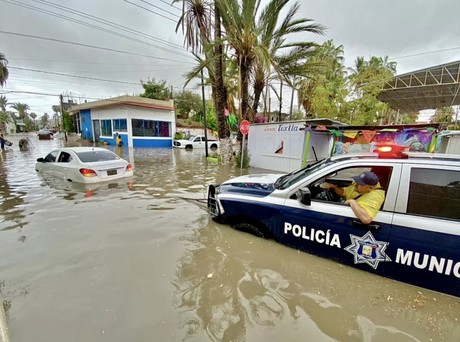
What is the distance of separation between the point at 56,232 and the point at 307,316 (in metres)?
4.56

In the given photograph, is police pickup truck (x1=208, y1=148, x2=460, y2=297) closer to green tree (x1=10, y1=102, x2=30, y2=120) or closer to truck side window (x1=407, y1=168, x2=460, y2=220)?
truck side window (x1=407, y1=168, x2=460, y2=220)

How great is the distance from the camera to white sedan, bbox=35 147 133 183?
7406mm

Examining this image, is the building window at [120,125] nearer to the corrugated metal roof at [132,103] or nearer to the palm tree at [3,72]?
the corrugated metal roof at [132,103]

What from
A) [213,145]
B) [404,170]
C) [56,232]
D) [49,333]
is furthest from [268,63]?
[213,145]

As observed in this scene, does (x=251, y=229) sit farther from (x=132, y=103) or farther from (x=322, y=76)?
(x=132, y=103)

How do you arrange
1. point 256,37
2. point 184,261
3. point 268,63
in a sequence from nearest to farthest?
point 184,261, point 268,63, point 256,37

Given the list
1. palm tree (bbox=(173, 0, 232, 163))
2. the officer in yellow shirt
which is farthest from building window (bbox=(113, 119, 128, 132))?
the officer in yellow shirt

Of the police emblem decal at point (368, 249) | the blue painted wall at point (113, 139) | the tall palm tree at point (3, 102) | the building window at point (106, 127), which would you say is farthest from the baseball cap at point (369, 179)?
the tall palm tree at point (3, 102)

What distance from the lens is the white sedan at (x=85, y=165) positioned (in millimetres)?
7406

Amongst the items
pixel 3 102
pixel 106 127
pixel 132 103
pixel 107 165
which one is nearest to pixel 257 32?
pixel 107 165

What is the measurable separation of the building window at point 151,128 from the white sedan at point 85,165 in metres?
16.4

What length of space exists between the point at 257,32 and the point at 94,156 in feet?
27.2

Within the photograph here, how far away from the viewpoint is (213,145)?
2311 cm

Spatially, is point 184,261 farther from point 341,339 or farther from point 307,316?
point 341,339
